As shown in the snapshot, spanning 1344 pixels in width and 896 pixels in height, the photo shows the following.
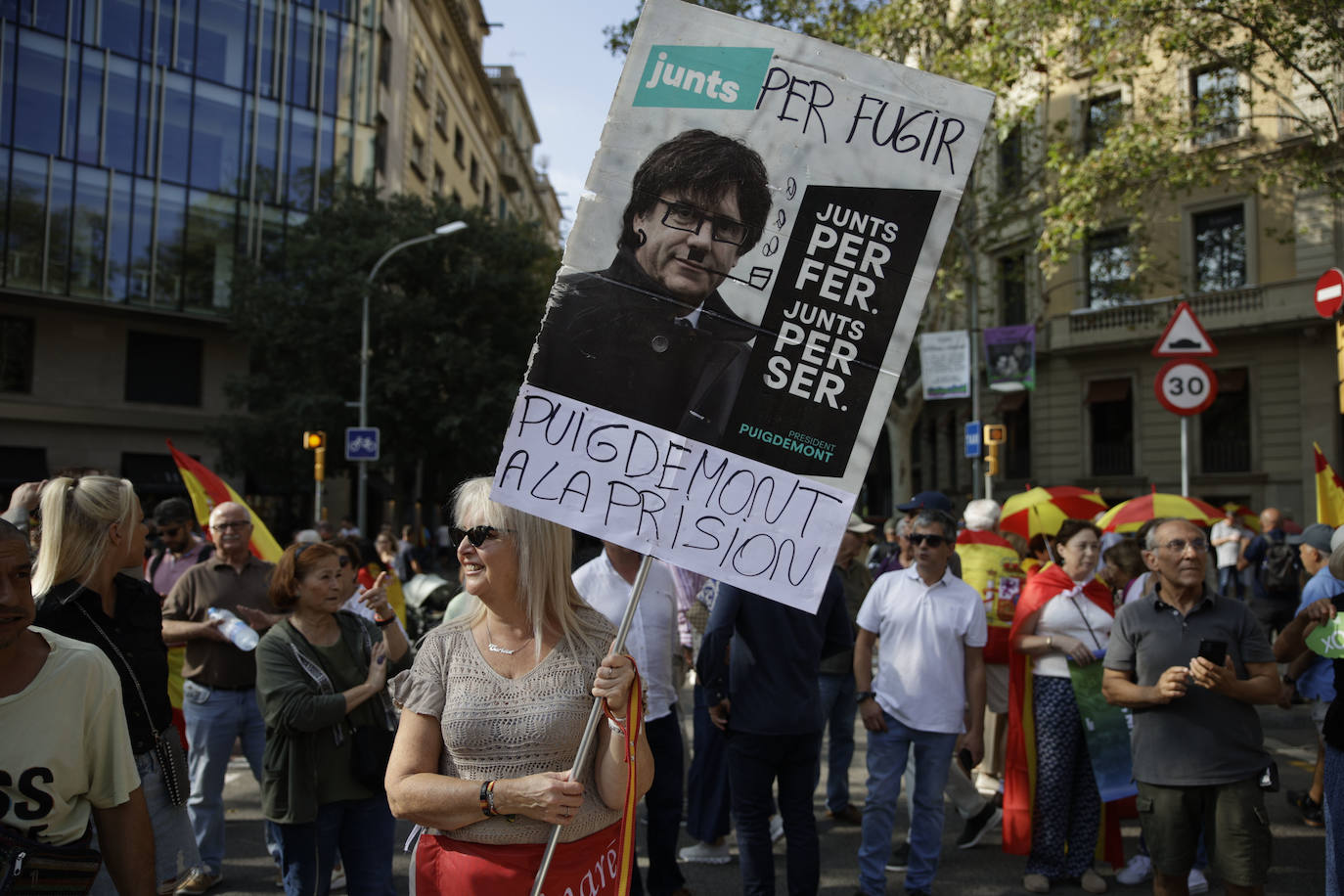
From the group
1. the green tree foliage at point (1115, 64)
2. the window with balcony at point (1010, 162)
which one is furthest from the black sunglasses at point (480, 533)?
the window with balcony at point (1010, 162)

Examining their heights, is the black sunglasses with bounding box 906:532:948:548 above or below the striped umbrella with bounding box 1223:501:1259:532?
below

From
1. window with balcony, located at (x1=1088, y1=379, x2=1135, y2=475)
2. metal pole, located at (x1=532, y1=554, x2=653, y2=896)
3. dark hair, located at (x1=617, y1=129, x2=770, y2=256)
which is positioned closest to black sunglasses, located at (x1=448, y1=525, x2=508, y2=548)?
metal pole, located at (x1=532, y1=554, x2=653, y2=896)

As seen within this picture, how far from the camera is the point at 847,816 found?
22.4 feet

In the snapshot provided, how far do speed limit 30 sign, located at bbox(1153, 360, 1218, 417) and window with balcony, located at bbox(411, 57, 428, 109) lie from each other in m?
34.3

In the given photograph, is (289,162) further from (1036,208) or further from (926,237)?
(926,237)

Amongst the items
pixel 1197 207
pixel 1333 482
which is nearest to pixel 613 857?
pixel 1333 482

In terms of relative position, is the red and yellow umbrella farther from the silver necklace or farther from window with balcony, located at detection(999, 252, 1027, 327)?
window with balcony, located at detection(999, 252, 1027, 327)

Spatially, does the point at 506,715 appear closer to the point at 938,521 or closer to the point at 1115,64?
the point at 938,521

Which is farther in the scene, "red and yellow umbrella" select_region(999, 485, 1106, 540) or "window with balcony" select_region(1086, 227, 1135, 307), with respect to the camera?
"window with balcony" select_region(1086, 227, 1135, 307)

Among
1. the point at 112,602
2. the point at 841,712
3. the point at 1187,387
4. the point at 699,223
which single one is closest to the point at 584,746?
the point at 699,223

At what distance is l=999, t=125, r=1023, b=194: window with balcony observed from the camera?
79.2ft

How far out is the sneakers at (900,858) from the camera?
5.87 m

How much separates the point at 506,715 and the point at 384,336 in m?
28.4

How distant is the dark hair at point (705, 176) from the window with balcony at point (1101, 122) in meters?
19.1
